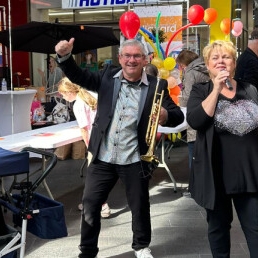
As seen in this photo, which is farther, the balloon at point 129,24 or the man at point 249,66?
the balloon at point 129,24

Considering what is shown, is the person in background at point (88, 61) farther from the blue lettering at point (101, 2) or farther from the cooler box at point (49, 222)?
the cooler box at point (49, 222)

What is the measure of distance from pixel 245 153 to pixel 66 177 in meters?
4.50

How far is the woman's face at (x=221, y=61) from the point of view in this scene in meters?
3.00

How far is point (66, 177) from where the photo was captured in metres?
7.12

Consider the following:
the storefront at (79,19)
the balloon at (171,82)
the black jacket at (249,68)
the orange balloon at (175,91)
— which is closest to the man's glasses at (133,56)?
the black jacket at (249,68)

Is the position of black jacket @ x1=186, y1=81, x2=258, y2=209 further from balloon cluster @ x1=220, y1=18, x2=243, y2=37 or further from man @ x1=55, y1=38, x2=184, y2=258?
balloon cluster @ x1=220, y1=18, x2=243, y2=37

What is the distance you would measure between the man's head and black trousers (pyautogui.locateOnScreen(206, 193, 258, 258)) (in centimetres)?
112

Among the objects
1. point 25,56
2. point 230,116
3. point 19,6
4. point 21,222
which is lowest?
point 21,222

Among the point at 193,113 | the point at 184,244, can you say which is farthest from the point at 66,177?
the point at 193,113

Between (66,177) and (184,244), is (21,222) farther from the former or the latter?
(66,177)

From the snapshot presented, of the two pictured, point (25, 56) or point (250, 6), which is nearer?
point (25, 56)

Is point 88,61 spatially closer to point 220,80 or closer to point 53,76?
point 53,76

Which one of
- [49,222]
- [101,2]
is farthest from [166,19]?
[49,222]

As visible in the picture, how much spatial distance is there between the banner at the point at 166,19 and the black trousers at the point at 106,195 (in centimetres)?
651
